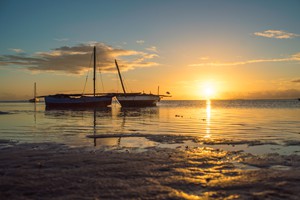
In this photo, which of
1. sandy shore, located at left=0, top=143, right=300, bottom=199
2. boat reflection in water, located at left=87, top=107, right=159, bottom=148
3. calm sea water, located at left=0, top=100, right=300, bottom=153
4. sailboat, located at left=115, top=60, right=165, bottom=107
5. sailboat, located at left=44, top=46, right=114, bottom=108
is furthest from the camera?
sailboat, located at left=115, top=60, right=165, bottom=107

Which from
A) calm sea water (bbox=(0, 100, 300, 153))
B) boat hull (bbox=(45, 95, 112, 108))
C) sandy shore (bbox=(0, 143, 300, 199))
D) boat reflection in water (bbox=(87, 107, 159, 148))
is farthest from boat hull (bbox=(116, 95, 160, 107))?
sandy shore (bbox=(0, 143, 300, 199))

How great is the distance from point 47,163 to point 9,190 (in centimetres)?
272

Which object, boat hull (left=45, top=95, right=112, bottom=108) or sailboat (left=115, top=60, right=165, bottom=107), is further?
sailboat (left=115, top=60, right=165, bottom=107)

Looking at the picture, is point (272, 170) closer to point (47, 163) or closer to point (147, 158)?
point (147, 158)

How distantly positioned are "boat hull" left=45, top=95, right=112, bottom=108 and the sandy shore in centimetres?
6261

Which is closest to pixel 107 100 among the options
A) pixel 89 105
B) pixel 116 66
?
pixel 89 105

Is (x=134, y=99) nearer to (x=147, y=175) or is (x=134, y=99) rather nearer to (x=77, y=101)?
(x=77, y=101)

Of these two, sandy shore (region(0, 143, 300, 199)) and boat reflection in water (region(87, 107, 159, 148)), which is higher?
sandy shore (region(0, 143, 300, 199))

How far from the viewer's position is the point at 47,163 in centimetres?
891

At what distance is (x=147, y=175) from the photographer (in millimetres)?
7484

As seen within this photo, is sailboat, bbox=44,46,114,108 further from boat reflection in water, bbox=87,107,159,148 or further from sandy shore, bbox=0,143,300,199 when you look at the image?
sandy shore, bbox=0,143,300,199

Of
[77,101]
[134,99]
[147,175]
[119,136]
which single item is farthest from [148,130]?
[134,99]

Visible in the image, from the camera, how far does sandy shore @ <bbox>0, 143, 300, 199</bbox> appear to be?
601 cm

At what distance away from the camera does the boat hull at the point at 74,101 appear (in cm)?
7250
